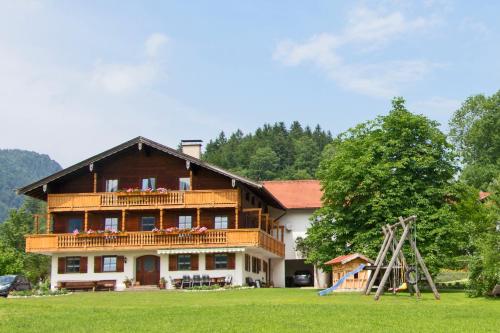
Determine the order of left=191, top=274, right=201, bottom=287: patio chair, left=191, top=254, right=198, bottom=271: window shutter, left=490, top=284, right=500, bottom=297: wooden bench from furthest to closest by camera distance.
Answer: left=191, top=254, right=198, bottom=271: window shutter → left=191, top=274, right=201, bottom=287: patio chair → left=490, top=284, right=500, bottom=297: wooden bench

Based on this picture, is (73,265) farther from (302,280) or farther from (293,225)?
(302,280)

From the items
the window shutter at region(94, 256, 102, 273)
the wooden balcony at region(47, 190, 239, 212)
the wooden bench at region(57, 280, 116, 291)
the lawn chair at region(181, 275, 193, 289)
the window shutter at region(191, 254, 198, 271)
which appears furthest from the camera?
the window shutter at region(94, 256, 102, 273)

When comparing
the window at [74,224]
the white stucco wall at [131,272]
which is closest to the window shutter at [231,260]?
the white stucco wall at [131,272]

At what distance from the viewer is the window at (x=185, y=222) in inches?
1732

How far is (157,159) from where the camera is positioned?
4453cm

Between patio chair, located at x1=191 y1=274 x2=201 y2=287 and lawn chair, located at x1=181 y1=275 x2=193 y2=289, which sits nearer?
lawn chair, located at x1=181 y1=275 x2=193 y2=289

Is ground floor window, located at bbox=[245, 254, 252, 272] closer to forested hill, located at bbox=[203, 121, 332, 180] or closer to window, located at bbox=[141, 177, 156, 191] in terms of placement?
window, located at bbox=[141, 177, 156, 191]

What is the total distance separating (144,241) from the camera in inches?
1661

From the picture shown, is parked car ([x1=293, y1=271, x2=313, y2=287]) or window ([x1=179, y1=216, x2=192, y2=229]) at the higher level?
window ([x1=179, y1=216, x2=192, y2=229])

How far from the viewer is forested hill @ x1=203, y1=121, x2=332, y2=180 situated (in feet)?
340

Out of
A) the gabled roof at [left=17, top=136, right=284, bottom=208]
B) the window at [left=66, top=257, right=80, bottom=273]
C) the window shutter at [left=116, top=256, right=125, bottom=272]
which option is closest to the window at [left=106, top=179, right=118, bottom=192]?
the gabled roof at [left=17, top=136, right=284, bottom=208]

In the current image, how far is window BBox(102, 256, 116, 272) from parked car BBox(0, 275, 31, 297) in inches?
203

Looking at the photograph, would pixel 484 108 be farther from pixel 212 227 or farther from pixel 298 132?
pixel 298 132

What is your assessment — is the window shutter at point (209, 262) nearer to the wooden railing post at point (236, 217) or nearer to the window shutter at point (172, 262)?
the window shutter at point (172, 262)
